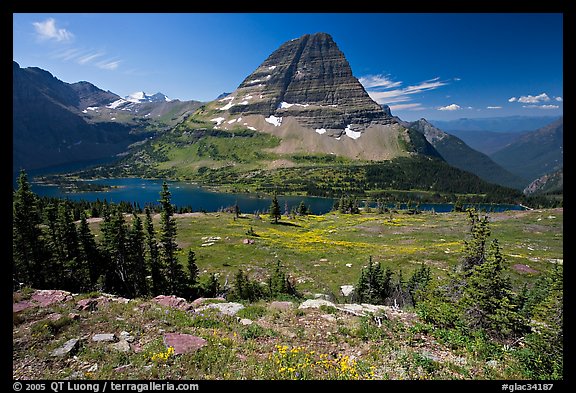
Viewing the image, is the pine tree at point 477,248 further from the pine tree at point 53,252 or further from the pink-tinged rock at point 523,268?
the pine tree at point 53,252

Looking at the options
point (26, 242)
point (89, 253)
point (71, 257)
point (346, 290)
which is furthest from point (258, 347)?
point (89, 253)

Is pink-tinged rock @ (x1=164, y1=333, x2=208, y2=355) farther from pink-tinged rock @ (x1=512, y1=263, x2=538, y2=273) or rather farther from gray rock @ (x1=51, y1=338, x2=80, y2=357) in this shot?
pink-tinged rock @ (x1=512, y1=263, x2=538, y2=273)

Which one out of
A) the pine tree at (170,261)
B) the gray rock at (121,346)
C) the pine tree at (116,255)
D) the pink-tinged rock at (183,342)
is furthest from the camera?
the pine tree at (116,255)

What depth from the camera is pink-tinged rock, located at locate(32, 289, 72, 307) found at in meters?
11.4

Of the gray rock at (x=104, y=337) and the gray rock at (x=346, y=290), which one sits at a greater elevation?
the gray rock at (x=104, y=337)

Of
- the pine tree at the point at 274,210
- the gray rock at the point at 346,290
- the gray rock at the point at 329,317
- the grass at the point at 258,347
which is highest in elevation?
the grass at the point at 258,347

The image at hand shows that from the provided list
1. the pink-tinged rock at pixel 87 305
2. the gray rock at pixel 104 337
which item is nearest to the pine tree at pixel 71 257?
the pink-tinged rock at pixel 87 305

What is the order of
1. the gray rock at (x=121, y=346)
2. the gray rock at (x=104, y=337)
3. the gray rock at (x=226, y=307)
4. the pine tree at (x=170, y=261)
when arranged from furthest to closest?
the pine tree at (x=170, y=261), the gray rock at (x=226, y=307), the gray rock at (x=104, y=337), the gray rock at (x=121, y=346)

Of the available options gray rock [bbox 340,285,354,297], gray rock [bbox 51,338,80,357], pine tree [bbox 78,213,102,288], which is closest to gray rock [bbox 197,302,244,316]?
gray rock [bbox 51,338,80,357]

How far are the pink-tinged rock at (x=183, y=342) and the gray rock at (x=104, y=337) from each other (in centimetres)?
160

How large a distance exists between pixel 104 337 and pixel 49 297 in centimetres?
573

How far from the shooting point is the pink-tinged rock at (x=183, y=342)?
8305 mm

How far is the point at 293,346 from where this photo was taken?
930cm
